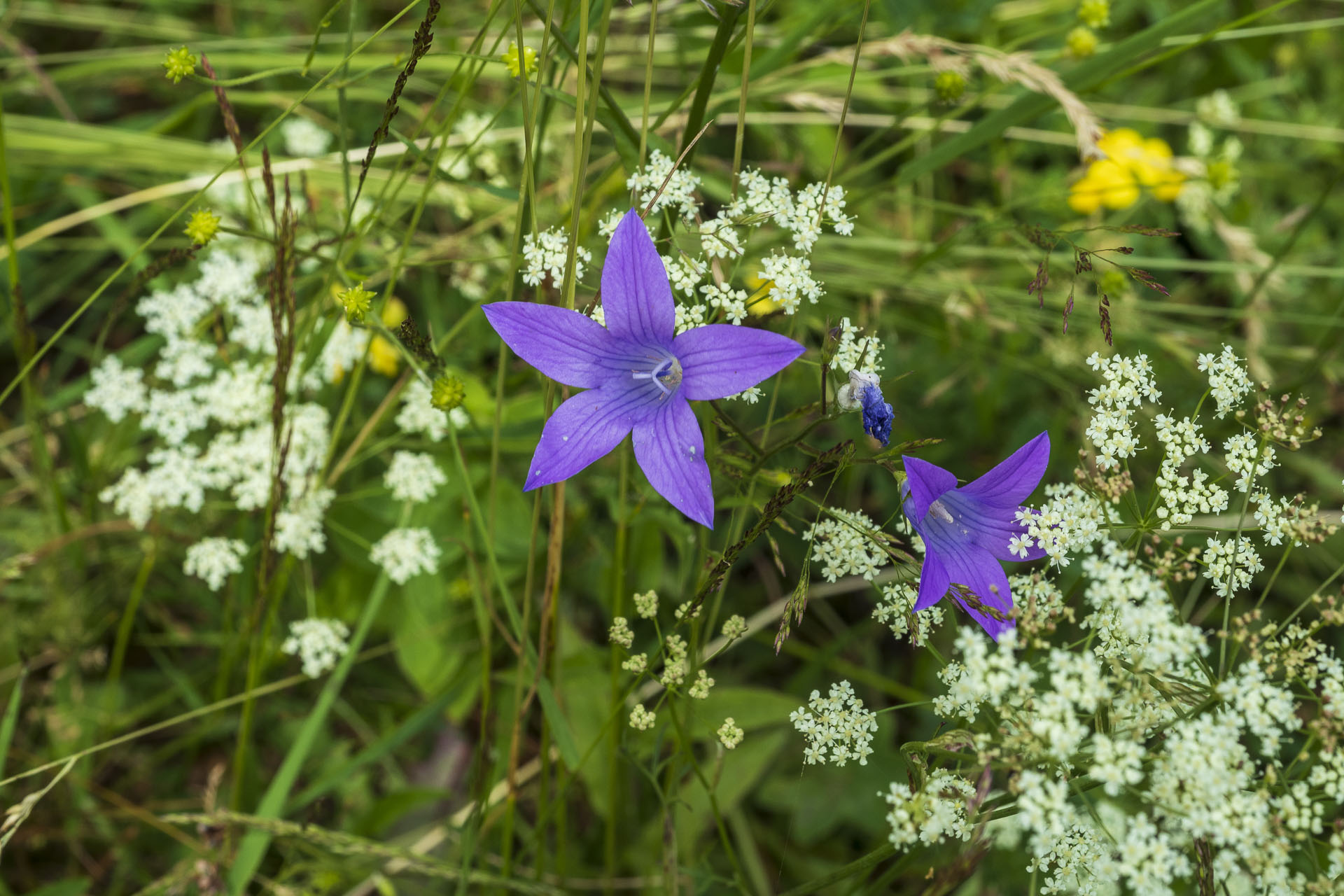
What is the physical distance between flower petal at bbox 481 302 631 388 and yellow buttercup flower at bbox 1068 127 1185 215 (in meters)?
2.09

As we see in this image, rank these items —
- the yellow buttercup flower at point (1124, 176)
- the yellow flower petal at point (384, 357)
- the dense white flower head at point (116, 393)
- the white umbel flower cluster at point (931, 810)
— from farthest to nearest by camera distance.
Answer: the yellow buttercup flower at point (1124, 176) < the yellow flower petal at point (384, 357) < the dense white flower head at point (116, 393) < the white umbel flower cluster at point (931, 810)

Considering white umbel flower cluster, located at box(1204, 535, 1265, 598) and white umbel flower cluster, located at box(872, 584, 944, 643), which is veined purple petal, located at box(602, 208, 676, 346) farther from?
white umbel flower cluster, located at box(1204, 535, 1265, 598)

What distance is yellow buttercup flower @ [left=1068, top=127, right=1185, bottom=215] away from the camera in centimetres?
310

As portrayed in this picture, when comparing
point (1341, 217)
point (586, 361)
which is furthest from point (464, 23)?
point (1341, 217)

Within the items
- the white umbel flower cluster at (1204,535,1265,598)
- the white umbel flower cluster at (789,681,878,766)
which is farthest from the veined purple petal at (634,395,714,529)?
the white umbel flower cluster at (1204,535,1265,598)

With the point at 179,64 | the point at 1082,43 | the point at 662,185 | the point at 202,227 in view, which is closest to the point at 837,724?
the point at 662,185

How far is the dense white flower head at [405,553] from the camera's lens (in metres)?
2.35

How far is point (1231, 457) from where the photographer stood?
5.16 feet

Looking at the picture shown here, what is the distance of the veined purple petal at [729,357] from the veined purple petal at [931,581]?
0.39 metres

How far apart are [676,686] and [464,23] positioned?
2.82 m

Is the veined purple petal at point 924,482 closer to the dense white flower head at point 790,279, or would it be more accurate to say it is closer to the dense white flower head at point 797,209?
the dense white flower head at point 790,279

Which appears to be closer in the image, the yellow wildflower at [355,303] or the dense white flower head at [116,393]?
Answer: the yellow wildflower at [355,303]

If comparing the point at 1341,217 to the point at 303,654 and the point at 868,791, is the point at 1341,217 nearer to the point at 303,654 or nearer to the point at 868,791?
the point at 868,791

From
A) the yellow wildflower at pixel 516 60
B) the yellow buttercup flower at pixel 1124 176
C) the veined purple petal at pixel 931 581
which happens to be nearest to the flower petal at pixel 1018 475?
the veined purple petal at pixel 931 581
